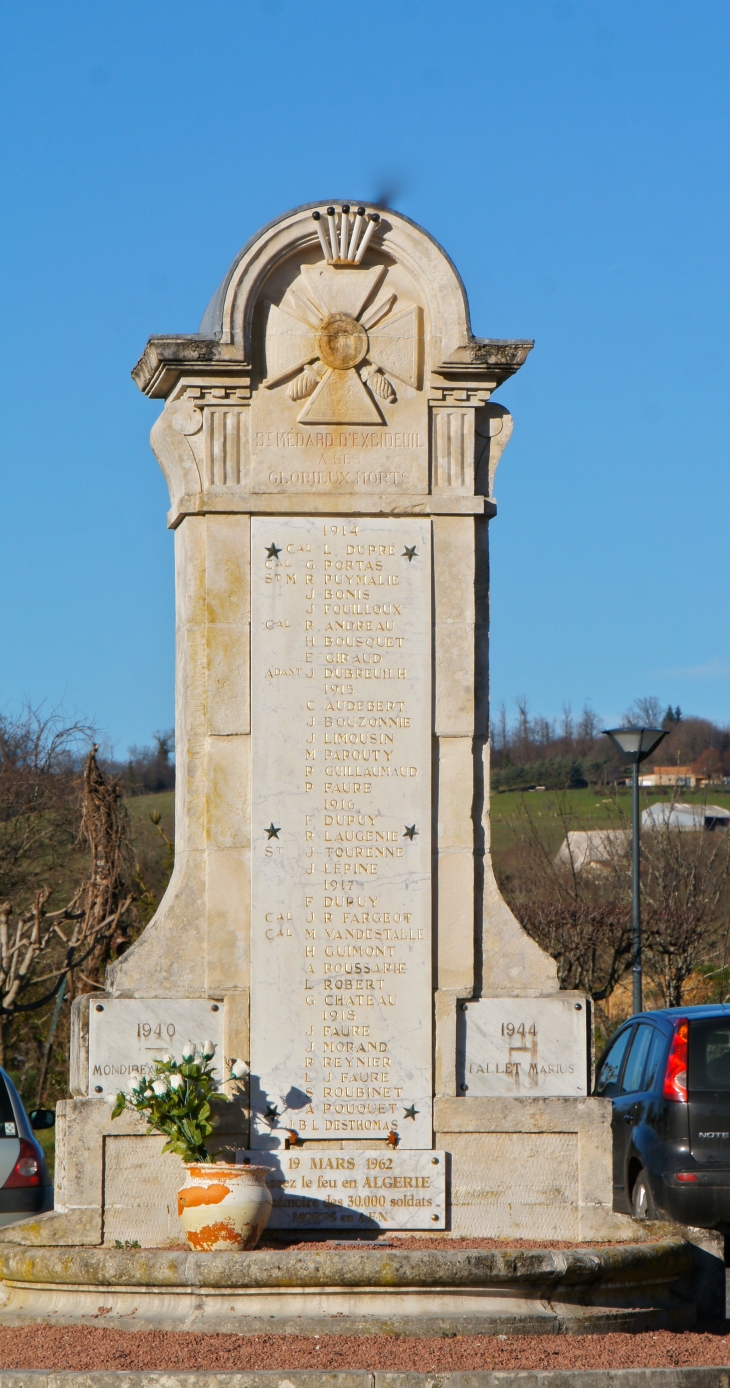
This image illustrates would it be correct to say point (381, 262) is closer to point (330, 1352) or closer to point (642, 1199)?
point (330, 1352)

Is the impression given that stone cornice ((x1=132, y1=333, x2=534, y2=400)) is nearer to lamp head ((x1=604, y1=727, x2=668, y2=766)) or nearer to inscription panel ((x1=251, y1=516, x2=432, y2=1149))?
inscription panel ((x1=251, y1=516, x2=432, y2=1149))

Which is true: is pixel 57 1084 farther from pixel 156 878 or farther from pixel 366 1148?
pixel 366 1148

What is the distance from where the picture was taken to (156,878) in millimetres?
27203

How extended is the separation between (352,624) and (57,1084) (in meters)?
12.9

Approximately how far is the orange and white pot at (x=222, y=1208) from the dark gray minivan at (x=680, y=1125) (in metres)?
3.40

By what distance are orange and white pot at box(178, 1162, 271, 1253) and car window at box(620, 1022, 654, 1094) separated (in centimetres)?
406

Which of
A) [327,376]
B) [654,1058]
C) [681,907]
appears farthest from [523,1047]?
[681,907]

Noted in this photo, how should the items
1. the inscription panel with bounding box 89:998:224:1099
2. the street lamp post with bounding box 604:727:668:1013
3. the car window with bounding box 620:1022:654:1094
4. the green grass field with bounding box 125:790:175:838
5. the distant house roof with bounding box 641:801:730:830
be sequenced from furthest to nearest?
the green grass field with bounding box 125:790:175:838, the distant house roof with bounding box 641:801:730:830, the street lamp post with bounding box 604:727:668:1013, the car window with bounding box 620:1022:654:1094, the inscription panel with bounding box 89:998:224:1099

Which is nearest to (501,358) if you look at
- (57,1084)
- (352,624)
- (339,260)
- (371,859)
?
(339,260)

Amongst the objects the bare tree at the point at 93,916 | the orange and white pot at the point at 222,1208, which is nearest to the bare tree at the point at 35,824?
the bare tree at the point at 93,916

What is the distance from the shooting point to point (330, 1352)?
607 centimetres

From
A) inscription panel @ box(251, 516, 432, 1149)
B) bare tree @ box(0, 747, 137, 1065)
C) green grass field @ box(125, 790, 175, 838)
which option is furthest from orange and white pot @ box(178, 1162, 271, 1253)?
green grass field @ box(125, 790, 175, 838)

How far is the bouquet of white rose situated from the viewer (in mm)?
7262

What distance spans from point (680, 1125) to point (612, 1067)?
1.96 m
